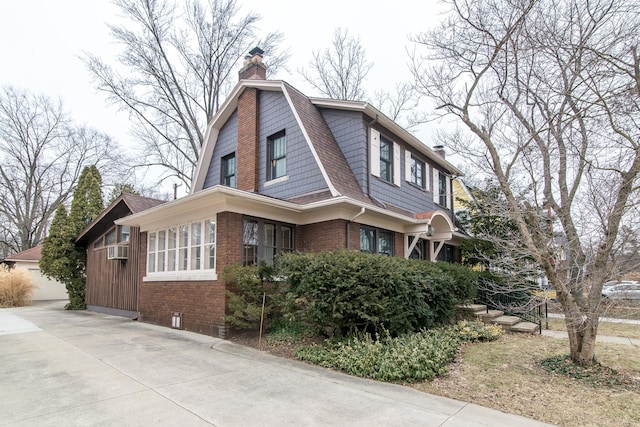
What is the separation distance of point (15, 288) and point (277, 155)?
16.4 metres

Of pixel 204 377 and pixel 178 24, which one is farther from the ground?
pixel 178 24

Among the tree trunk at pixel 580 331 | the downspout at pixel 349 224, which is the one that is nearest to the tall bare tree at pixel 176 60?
the downspout at pixel 349 224

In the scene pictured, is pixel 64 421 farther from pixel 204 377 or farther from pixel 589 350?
pixel 589 350

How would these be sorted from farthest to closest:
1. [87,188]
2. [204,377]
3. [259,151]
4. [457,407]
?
[87,188] → [259,151] → [204,377] → [457,407]

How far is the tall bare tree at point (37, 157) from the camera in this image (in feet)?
95.0

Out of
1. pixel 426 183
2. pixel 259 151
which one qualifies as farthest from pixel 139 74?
pixel 426 183

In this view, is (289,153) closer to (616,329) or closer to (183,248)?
(183,248)

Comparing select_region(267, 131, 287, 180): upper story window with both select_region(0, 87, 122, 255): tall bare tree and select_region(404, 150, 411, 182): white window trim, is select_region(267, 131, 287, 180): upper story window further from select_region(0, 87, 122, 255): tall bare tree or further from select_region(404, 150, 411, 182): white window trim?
select_region(0, 87, 122, 255): tall bare tree

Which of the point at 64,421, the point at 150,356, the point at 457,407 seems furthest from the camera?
the point at 150,356

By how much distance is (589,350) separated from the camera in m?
5.45

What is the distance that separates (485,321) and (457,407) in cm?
616

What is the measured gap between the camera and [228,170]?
1312cm

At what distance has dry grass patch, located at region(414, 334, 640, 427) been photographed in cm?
400

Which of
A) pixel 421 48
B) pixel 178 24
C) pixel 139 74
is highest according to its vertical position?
pixel 178 24
